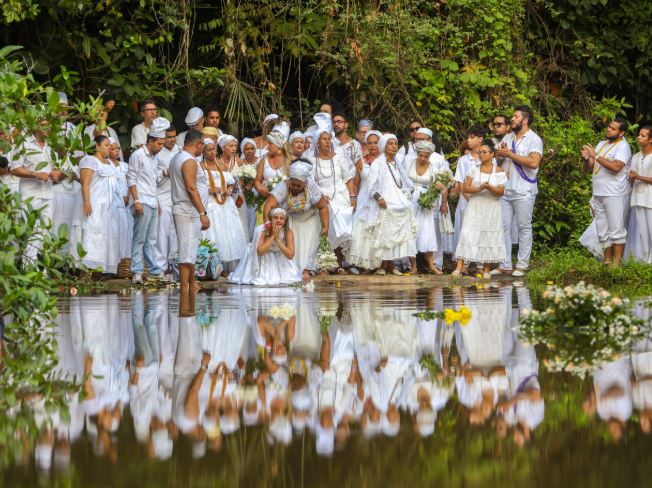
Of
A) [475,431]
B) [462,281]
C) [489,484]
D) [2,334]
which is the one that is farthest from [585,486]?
[462,281]

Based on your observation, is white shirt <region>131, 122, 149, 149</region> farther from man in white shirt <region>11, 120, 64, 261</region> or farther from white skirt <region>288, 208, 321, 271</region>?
white skirt <region>288, 208, 321, 271</region>

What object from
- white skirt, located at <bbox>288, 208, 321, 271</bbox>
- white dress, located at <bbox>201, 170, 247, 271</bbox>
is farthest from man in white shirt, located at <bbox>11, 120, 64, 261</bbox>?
white skirt, located at <bbox>288, 208, 321, 271</bbox>

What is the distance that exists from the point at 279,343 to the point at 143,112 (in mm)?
10260

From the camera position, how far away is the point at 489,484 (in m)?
5.29

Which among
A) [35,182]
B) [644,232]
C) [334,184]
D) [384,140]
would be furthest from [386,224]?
[35,182]

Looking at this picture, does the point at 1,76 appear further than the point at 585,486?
Yes

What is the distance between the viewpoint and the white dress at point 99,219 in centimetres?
1864

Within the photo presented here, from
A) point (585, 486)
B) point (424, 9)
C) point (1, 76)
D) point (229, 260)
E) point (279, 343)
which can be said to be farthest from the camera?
point (424, 9)

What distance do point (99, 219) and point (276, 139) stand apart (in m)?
2.81

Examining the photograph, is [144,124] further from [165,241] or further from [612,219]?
[612,219]

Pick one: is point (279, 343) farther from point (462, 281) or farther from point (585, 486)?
point (462, 281)

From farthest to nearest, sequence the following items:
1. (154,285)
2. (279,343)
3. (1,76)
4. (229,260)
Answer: (229,260) → (154,285) → (1,76) → (279,343)

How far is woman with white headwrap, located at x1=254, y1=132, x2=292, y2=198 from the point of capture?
19.4m

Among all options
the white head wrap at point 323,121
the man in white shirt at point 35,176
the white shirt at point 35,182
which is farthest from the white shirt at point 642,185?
the white shirt at point 35,182
